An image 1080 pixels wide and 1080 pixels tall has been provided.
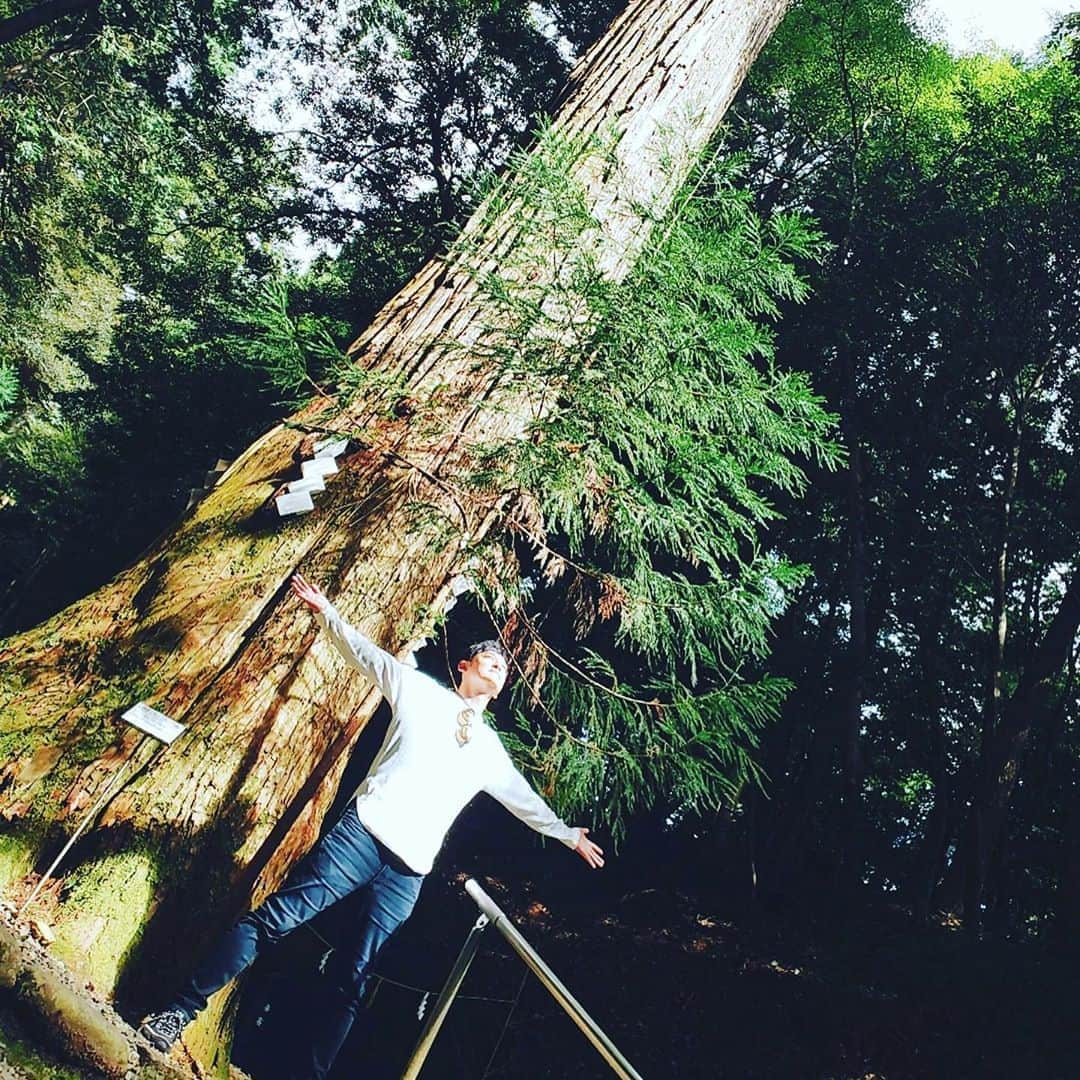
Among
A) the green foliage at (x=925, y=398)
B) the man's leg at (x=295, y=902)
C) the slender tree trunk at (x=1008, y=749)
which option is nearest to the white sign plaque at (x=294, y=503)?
the man's leg at (x=295, y=902)

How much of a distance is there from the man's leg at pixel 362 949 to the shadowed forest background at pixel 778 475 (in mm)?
1883

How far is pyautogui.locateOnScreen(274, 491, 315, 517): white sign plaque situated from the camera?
9.01ft

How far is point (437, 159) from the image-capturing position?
11820 mm

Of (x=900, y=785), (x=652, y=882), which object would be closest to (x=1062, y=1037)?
(x=652, y=882)

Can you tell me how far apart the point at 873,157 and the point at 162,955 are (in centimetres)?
1271

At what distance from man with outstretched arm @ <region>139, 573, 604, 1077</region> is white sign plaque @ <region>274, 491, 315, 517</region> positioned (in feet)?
1.64

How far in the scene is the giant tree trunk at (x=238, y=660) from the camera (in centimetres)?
218

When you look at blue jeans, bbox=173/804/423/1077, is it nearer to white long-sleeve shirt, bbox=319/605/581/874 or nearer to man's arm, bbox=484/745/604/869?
white long-sleeve shirt, bbox=319/605/581/874

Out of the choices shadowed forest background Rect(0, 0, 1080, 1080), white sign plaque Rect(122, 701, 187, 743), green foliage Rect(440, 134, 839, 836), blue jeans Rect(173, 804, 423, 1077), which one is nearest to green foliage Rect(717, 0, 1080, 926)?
shadowed forest background Rect(0, 0, 1080, 1080)

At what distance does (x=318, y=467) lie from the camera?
2.88m

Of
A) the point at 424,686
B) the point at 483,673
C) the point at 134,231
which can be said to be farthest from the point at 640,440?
the point at 134,231

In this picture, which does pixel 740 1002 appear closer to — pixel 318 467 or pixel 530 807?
pixel 530 807

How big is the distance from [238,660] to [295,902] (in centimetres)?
82

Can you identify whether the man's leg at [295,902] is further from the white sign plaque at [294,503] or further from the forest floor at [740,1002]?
the forest floor at [740,1002]
